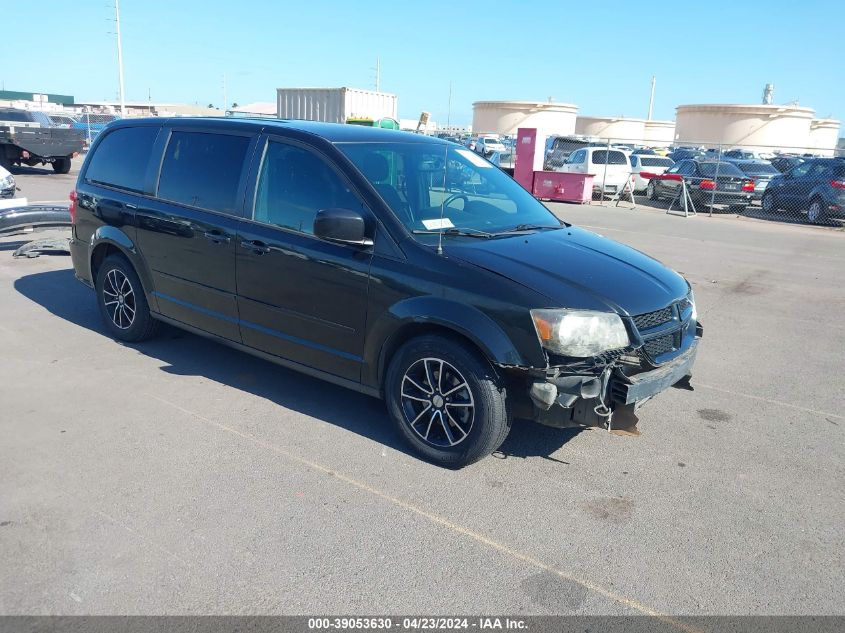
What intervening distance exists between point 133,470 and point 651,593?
2.77 m

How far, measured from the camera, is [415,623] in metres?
2.79

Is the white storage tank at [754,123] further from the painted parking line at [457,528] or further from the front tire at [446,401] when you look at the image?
the painted parking line at [457,528]

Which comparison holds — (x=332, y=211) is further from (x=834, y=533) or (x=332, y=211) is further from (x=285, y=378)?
(x=834, y=533)

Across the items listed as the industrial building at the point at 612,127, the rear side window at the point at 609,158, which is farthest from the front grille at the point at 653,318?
the industrial building at the point at 612,127

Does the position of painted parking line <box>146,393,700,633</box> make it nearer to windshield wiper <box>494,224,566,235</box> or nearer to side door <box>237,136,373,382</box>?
side door <box>237,136,373,382</box>

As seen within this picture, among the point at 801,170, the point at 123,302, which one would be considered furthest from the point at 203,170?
the point at 801,170

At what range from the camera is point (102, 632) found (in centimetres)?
268

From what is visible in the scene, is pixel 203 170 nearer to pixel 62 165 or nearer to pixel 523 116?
pixel 62 165

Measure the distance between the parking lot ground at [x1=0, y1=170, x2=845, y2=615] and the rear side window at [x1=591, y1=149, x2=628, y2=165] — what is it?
1768 centimetres

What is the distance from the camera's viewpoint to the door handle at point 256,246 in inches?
182

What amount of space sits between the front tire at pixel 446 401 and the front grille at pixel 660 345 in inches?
33.8

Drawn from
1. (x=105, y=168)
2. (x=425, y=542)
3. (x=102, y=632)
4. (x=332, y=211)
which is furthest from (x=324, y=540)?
(x=105, y=168)

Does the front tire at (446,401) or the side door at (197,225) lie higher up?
the side door at (197,225)

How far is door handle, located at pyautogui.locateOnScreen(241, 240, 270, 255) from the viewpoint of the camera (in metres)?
4.63
